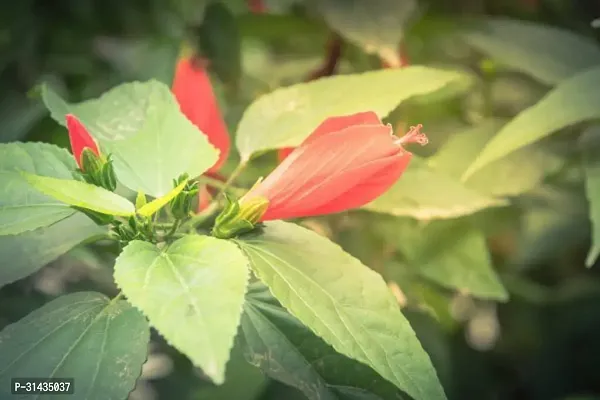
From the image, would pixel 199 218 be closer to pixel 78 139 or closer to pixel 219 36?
pixel 78 139

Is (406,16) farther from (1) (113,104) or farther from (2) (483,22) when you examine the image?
(1) (113,104)

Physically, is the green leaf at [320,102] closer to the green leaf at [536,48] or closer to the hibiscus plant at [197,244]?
the hibiscus plant at [197,244]

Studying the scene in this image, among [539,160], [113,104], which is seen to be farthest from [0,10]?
[539,160]

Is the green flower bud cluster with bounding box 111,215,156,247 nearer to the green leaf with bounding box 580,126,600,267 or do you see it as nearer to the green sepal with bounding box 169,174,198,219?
the green sepal with bounding box 169,174,198,219

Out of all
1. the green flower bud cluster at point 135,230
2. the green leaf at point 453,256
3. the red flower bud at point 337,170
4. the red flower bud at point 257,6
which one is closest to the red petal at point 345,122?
the red flower bud at point 337,170

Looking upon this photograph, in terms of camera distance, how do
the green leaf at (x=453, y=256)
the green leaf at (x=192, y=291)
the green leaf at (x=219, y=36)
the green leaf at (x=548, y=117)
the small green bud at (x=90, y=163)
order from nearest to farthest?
1. the green leaf at (x=192, y=291)
2. the small green bud at (x=90, y=163)
3. the green leaf at (x=548, y=117)
4. the green leaf at (x=453, y=256)
5. the green leaf at (x=219, y=36)

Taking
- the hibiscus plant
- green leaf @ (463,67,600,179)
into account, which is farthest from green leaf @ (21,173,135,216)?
green leaf @ (463,67,600,179)

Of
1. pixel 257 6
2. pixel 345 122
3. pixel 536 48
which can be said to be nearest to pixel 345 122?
pixel 345 122
